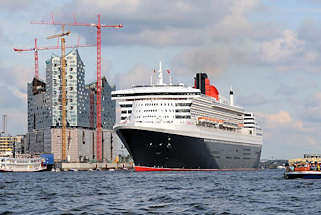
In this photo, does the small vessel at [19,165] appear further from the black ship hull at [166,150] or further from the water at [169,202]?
the water at [169,202]

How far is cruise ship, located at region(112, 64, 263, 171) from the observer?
117 metres

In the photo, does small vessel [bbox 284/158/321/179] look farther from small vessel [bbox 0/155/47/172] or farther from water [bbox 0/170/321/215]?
small vessel [bbox 0/155/47/172]

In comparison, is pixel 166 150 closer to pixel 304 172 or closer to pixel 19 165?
pixel 304 172

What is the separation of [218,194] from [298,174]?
34.0 metres

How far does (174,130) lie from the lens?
119 metres

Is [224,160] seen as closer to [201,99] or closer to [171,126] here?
[201,99]

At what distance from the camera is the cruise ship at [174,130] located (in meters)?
117

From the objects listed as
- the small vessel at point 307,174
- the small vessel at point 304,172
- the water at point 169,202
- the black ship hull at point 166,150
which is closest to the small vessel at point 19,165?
the black ship hull at point 166,150

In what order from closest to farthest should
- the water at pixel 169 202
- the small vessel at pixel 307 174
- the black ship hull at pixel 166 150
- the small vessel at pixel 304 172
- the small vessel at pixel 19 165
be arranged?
the water at pixel 169 202
the small vessel at pixel 307 174
the small vessel at pixel 304 172
the black ship hull at pixel 166 150
the small vessel at pixel 19 165

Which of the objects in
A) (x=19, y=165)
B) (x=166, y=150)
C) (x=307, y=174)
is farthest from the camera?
(x=19, y=165)

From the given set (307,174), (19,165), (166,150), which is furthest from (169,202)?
(19,165)

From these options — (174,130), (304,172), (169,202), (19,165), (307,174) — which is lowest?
(169,202)

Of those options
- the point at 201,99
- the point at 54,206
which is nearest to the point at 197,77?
the point at 201,99

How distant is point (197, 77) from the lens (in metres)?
160
